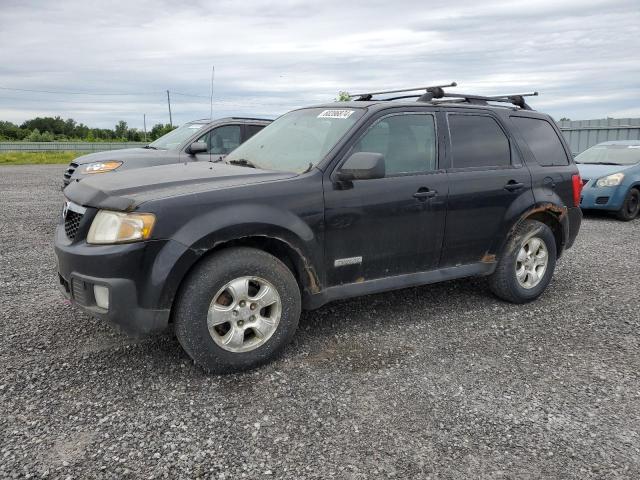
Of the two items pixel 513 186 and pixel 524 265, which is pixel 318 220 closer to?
pixel 513 186

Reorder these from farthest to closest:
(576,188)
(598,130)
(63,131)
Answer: (63,131) → (598,130) → (576,188)

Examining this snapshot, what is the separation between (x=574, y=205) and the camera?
5.26 meters

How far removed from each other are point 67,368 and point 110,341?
0.45m

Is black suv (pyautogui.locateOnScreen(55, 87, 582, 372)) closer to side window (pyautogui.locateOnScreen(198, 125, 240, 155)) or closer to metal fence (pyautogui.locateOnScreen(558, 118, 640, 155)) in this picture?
side window (pyautogui.locateOnScreen(198, 125, 240, 155))

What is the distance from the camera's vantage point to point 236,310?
345 cm

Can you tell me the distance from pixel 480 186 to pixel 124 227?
2.85 metres

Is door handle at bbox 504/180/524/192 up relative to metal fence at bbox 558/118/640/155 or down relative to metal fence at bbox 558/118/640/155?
down

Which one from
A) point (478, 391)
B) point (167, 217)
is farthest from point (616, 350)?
point (167, 217)

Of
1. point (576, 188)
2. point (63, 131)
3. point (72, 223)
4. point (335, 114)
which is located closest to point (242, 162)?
point (335, 114)

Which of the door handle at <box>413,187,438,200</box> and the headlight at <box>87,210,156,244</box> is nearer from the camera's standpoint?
the headlight at <box>87,210,156,244</box>

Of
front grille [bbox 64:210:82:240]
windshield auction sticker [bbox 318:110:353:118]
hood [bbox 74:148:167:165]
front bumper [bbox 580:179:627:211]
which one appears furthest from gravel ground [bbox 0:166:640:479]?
front bumper [bbox 580:179:627:211]

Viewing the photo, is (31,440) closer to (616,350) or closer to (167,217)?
(167,217)

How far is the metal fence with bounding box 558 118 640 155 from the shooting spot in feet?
57.9

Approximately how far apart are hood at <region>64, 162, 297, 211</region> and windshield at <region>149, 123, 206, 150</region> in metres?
4.65
